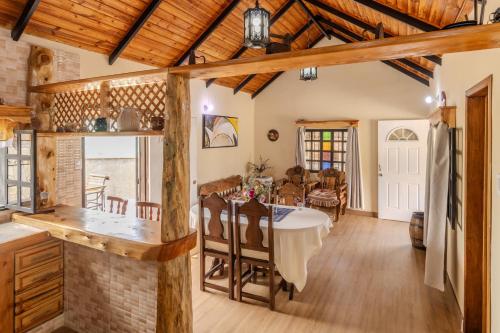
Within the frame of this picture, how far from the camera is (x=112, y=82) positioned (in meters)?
2.55

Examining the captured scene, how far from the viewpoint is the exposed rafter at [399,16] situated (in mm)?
3469

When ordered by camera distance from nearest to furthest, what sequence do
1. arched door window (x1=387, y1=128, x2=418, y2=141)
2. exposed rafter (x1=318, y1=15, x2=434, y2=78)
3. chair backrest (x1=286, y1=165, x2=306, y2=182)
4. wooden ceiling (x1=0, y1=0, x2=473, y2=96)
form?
wooden ceiling (x1=0, y1=0, x2=473, y2=96)
exposed rafter (x1=318, y1=15, x2=434, y2=78)
arched door window (x1=387, y1=128, x2=418, y2=141)
chair backrest (x1=286, y1=165, x2=306, y2=182)

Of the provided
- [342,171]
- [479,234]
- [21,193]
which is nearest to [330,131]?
[342,171]

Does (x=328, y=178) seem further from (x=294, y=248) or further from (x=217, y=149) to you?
(x=294, y=248)

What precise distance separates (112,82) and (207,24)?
237cm

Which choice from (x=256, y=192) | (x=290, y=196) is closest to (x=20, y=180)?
(x=256, y=192)

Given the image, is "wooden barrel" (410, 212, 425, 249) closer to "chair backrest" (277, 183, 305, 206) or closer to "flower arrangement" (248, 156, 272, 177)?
"chair backrest" (277, 183, 305, 206)

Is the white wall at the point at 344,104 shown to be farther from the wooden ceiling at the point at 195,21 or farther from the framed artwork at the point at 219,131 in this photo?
the framed artwork at the point at 219,131

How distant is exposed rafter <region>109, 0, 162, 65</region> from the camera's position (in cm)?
352

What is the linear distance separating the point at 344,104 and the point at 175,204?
18.0ft

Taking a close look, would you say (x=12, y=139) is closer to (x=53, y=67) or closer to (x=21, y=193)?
(x=21, y=193)

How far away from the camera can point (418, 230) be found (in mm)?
4715

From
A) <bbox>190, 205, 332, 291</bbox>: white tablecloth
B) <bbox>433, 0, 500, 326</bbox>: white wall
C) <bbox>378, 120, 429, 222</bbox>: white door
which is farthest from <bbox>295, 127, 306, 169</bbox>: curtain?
<bbox>190, 205, 332, 291</bbox>: white tablecloth

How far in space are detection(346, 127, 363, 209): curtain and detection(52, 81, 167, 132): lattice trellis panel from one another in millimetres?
4715
